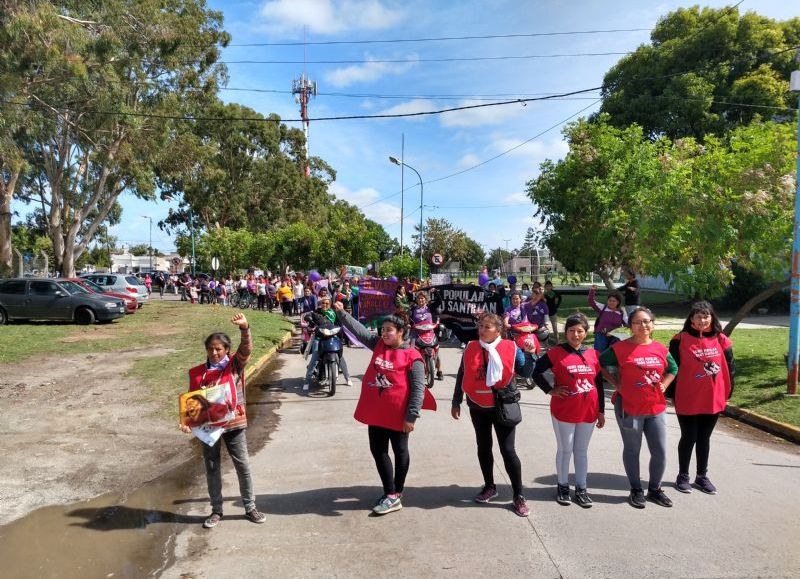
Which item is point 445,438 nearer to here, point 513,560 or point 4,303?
point 513,560

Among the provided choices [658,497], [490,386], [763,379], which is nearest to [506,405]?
[490,386]

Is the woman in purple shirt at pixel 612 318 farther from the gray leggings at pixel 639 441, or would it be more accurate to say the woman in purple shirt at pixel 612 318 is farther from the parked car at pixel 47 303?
the parked car at pixel 47 303

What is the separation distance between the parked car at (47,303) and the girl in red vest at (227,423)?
15215 millimetres

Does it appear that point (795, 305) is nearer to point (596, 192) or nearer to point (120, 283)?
point (596, 192)

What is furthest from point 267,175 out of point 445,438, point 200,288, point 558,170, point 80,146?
point 445,438

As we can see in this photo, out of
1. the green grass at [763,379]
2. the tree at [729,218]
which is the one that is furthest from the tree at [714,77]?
the tree at [729,218]

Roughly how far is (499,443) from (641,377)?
4.21ft

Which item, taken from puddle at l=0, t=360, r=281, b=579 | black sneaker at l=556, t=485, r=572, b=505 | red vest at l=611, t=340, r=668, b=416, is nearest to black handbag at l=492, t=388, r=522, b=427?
black sneaker at l=556, t=485, r=572, b=505

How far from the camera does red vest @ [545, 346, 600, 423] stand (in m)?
4.49

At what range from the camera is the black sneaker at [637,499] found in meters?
4.50

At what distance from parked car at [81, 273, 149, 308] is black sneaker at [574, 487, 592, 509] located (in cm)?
2221

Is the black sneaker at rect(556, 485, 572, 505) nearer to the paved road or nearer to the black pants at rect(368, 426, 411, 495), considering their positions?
the paved road

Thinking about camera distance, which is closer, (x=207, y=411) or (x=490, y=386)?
(x=207, y=411)

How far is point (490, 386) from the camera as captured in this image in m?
4.31
